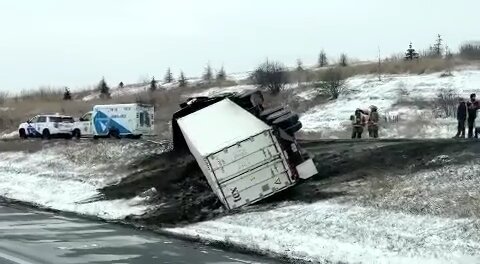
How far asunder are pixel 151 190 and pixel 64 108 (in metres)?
60.0

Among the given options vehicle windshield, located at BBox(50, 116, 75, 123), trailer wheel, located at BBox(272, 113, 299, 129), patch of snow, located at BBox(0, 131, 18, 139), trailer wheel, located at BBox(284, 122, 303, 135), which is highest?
trailer wheel, located at BBox(272, 113, 299, 129)

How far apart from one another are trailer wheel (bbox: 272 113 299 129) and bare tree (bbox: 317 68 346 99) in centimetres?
4040

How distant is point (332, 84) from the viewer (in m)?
59.4

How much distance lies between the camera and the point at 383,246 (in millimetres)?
11680

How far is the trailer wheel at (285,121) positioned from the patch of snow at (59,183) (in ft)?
14.9

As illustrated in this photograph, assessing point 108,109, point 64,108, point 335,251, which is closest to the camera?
point 335,251

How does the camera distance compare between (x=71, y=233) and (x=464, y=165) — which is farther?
(x=464, y=165)

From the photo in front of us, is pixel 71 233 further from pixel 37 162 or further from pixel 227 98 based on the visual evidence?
pixel 37 162

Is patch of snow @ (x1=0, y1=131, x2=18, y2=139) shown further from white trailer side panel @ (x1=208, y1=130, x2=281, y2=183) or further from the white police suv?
white trailer side panel @ (x1=208, y1=130, x2=281, y2=183)

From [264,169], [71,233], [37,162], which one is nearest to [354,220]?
[264,169]

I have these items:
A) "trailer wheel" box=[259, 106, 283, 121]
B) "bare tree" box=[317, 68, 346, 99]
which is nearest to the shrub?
"bare tree" box=[317, 68, 346, 99]

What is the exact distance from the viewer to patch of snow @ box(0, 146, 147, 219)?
750 inches

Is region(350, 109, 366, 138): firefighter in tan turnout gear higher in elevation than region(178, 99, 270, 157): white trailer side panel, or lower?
lower

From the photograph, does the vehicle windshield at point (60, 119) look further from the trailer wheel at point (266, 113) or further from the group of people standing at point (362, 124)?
the trailer wheel at point (266, 113)
